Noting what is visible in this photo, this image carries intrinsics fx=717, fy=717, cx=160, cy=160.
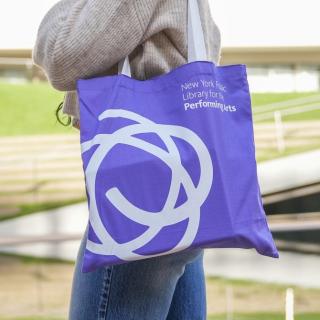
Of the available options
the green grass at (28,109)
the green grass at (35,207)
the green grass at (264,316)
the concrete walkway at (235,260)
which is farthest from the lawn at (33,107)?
the green grass at (264,316)

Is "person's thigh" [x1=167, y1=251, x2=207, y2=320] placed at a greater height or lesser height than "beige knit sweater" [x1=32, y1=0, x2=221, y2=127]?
lesser

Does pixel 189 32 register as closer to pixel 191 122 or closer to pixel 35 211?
pixel 191 122

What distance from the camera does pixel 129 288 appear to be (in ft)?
2.67

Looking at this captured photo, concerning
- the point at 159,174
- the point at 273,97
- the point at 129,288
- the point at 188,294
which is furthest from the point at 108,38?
the point at 273,97

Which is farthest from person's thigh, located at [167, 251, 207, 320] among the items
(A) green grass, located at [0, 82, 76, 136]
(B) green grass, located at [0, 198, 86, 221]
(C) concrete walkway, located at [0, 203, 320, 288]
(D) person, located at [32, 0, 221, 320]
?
(A) green grass, located at [0, 82, 76, 136]

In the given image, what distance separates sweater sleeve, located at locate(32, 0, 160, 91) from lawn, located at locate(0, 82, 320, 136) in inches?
240

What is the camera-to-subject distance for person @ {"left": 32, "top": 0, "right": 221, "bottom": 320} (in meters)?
0.77

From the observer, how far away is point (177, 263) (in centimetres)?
81

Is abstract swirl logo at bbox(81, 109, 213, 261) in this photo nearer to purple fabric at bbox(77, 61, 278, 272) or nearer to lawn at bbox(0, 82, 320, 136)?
purple fabric at bbox(77, 61, 278, 272)

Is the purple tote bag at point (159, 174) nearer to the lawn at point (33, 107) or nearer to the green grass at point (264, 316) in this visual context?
the green grass at point (264, 316)

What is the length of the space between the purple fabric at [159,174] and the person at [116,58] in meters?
0.03

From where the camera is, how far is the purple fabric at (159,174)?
0.74 meters

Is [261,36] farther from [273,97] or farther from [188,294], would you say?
[188,294]

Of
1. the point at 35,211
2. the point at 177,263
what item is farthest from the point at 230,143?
the point at 35,211
